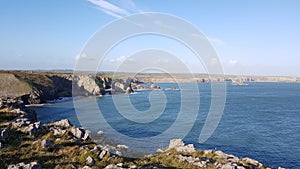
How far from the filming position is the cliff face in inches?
3829

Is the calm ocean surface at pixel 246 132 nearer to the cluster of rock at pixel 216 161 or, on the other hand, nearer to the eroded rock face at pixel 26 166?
the cluster of rock at pixel 216 161

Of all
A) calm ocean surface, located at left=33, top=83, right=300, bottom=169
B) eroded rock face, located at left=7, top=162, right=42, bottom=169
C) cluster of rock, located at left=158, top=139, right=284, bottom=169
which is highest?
eroded rock face, located at left=7, top=162, right=42, bottom=169

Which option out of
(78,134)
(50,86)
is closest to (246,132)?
(78,134)

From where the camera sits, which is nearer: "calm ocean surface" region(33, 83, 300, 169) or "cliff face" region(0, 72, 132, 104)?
"calm ocean surface" region(33, 83, 300, 169)

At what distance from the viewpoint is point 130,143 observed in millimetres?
44469

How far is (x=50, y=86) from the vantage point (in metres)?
114

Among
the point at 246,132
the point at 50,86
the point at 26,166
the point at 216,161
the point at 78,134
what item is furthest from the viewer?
the point at 50,86

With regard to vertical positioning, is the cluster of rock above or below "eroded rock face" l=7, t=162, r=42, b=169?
below

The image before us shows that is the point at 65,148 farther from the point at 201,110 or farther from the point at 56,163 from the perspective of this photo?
the point at 201,110

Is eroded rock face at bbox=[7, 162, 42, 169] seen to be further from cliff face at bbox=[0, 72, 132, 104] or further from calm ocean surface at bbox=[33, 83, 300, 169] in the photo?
cliff face at bbox=[0, 72, 132, 104]

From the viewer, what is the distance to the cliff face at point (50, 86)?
9725 centimetres

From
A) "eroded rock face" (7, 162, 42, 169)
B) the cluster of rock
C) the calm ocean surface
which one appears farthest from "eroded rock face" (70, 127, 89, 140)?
the calm ocean surface

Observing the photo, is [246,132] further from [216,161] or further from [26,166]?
[26,166]

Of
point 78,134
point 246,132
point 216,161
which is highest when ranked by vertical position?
point 78,134
